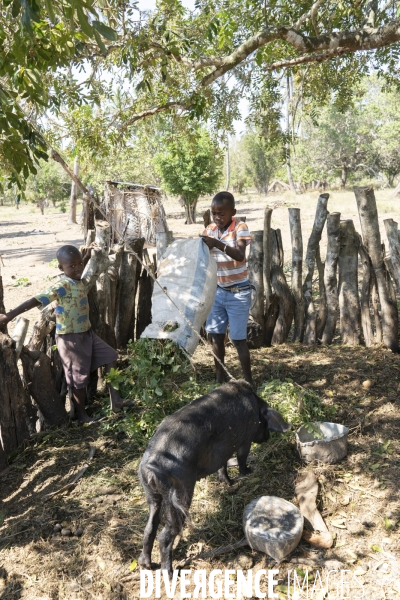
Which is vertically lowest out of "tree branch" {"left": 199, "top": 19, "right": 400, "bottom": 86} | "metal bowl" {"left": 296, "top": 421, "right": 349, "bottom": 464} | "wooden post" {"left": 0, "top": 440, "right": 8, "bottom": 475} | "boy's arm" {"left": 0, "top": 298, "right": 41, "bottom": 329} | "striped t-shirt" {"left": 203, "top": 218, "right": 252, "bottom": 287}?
"wooden post" {"left": 0, "top": 440, "right": 8, "bottom": 475}

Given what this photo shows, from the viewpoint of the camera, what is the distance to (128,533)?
9.33 feet

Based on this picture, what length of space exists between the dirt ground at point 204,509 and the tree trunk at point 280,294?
3.48 ft

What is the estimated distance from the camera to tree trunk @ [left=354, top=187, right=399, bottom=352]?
497 centimetres

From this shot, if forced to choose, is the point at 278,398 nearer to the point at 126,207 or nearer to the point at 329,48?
the point at 329,48

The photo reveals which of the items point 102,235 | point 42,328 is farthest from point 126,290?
point 42,328

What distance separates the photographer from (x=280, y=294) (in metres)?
5.45

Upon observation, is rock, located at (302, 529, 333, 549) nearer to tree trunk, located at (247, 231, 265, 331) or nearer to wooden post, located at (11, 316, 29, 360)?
wooden post, located at (11, 316, 29, 360)

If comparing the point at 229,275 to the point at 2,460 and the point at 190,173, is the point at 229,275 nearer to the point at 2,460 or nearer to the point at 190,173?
the point at 2,460

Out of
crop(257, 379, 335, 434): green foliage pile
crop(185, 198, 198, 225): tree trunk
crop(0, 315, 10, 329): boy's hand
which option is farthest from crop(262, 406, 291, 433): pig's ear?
crop(185, 198, 198, 225): tree trunk

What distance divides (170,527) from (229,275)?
2.05 metres

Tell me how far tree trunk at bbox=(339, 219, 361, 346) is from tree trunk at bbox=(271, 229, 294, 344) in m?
0.58

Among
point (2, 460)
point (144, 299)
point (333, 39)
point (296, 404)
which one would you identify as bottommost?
point (2, 460)

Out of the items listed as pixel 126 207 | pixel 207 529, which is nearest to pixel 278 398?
pixel 207 529

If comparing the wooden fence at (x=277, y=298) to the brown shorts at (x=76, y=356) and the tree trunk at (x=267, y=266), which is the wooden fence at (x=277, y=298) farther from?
the brown shorts at (x=76, y=356)
